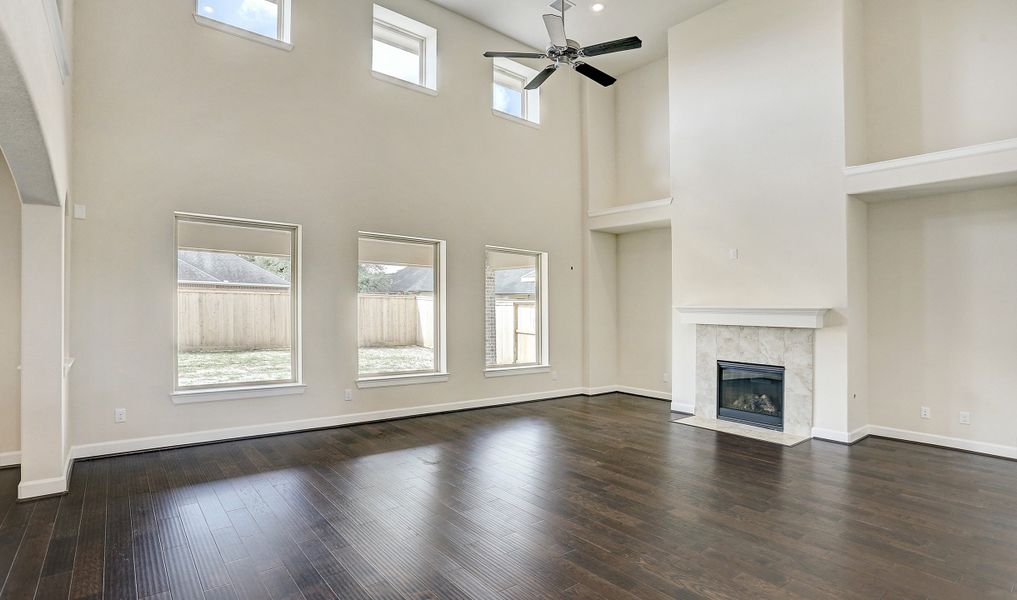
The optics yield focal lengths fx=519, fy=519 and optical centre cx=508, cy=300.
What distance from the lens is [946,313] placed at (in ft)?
16.5

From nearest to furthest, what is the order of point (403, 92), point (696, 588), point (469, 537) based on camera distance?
point (696, 588) < point (469, 537) < point (403, 92)

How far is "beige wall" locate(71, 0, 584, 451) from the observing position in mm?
4426

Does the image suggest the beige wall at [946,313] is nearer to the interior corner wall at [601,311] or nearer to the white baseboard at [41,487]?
the interior corner wall at [601,311]

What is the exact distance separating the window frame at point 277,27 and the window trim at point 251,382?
1773mm

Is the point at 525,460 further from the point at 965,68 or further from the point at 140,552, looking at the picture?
the point at 965,68

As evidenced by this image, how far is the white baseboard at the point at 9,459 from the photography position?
4160 mm

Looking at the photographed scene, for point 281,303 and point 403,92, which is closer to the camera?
point 281,303

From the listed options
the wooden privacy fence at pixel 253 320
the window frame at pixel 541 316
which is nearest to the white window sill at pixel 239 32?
the wooden privacy fence at pixel 253 320

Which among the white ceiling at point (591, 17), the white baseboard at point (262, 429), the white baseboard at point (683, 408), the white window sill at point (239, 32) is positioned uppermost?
the white ceiling at point (591, 17)

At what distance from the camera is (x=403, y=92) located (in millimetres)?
6082

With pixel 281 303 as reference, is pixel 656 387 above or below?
below

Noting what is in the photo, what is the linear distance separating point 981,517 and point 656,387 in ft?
14.4

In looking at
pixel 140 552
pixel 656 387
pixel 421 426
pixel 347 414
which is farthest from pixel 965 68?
pixel 140 552

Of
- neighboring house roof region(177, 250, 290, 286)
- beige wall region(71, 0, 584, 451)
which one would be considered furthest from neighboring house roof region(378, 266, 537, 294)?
neighboring house roof region(177, 250, 290, 286)
